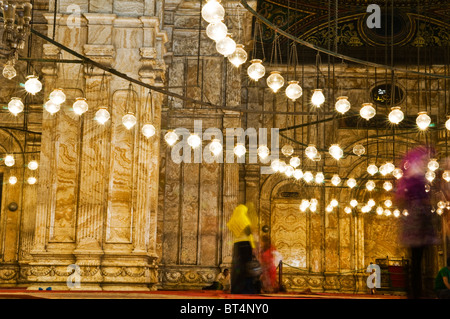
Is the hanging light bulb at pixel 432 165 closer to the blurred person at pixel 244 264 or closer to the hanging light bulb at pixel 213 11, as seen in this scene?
the blurred person at pixel 244 264

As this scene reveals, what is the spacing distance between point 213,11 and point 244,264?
3063 millimetres

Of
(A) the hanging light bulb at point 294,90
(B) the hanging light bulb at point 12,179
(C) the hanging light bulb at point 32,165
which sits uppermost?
(A) the hanging light bulb at point 294,90

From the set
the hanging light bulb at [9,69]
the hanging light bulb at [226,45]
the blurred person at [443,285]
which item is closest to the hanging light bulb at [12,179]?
the hanging light bulb at [9,69]

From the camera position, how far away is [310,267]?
54.4 ft

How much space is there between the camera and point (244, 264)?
7613 millimetres

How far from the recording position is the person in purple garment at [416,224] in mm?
5988

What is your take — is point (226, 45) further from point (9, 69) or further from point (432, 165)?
point (432, 165)

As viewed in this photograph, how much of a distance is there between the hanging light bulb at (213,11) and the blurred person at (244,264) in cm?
237

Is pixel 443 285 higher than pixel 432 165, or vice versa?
pixel 432 165

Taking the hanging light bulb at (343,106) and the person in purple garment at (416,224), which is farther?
the hanging light bulb at (343,106)

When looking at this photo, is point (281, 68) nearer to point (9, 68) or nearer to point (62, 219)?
point (62, 219)

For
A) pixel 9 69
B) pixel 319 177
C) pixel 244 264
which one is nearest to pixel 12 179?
pixel 319 177

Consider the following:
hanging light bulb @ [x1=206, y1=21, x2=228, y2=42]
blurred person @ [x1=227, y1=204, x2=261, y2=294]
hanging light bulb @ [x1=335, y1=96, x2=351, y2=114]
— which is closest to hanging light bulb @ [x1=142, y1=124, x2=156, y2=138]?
blurred person @ [x1=227, y1=204, x2=261, y2=294]

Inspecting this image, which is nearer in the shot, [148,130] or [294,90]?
[294,90]
